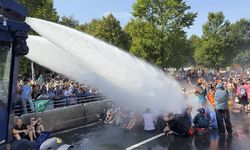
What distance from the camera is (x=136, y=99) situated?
14.5m

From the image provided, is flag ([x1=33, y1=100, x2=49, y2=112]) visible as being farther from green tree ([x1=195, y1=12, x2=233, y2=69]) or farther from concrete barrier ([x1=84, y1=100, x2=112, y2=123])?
green tree ([x1=195, y1=12, x2=233, y2=69])

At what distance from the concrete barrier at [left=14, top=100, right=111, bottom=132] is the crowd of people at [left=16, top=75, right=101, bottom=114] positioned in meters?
0.50

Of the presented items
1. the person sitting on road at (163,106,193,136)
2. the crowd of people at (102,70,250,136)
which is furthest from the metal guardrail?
the person sitting on road at (163,106,193,136)

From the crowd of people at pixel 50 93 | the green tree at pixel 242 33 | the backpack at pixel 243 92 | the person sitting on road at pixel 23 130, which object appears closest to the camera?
the person sitting on road at pixel 23 130

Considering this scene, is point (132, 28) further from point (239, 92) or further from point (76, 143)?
point (76, 143)

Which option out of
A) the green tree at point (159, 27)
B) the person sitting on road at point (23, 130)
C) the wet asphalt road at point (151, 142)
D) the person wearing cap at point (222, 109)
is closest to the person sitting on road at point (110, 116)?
the wet asphalt road at point (151, 142)

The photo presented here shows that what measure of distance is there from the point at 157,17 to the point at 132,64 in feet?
78.6

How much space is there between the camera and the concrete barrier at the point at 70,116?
44.3 ft

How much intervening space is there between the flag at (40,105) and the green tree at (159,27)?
2336 cm

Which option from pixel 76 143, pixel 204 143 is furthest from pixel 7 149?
pixel 204 143

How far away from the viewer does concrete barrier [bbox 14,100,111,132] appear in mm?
13500

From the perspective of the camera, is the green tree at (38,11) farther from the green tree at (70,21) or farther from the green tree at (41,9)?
the green tree at (70,21)

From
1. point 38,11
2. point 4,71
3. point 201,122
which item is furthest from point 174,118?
point 38,11

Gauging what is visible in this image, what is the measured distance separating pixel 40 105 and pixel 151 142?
4.55 metres
